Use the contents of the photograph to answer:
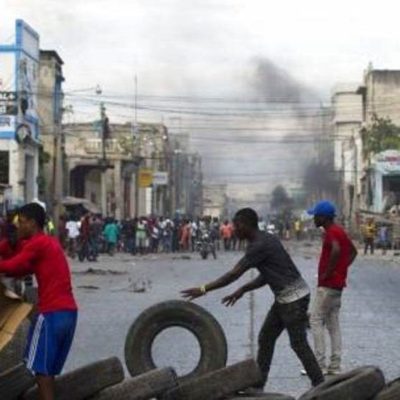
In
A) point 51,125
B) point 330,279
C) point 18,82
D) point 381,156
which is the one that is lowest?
point 330,279

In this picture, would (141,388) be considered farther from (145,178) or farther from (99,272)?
(145,178)

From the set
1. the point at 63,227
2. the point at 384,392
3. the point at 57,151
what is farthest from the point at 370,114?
the point at 384,392

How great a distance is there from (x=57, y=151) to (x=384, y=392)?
178 ft

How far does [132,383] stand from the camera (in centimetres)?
877

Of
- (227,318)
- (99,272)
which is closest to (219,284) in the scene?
(227,318)

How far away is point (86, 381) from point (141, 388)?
0.44 meters

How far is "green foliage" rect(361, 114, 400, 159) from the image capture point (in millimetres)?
78125

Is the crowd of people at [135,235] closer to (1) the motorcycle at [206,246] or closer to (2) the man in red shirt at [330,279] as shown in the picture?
(1) the motorcycle at [206,246]

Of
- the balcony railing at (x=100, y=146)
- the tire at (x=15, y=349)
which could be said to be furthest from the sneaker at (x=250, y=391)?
the balcony railing at (x=100, y=146)

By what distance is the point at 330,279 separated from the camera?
11844mm

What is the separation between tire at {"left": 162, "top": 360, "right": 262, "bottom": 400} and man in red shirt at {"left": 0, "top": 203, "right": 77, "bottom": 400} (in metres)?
1.08

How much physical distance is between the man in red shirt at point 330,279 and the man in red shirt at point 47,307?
13.9 feet

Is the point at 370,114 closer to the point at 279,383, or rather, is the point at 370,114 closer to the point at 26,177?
the point at 26,177

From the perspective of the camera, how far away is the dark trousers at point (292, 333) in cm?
1013
